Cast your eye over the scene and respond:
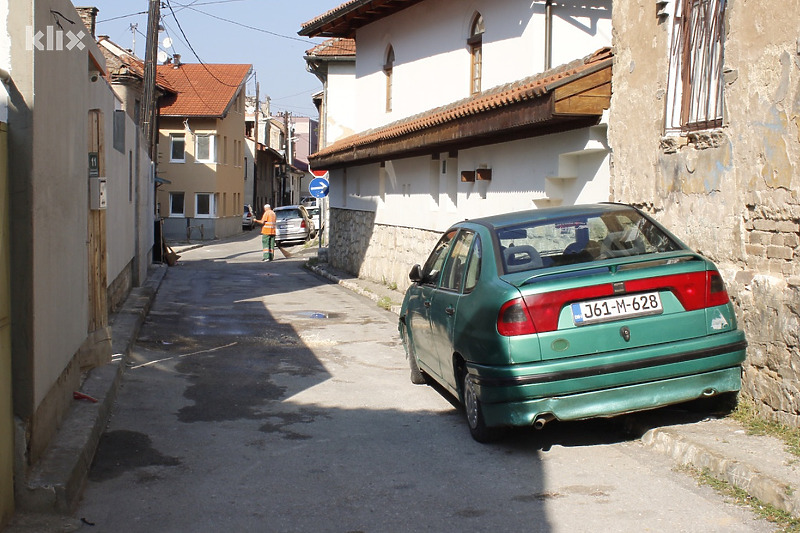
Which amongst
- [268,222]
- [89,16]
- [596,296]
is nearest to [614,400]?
[596,296]

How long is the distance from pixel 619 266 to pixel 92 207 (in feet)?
14.8

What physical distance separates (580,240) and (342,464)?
248 cm

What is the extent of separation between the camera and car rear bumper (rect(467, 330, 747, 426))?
5922 millimetres

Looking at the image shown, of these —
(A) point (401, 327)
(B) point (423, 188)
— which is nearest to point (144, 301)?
(B) point (423, 188)

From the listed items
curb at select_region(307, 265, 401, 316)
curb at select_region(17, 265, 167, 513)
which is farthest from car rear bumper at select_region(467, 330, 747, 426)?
curb at select_region(307, 265, 401, 316)

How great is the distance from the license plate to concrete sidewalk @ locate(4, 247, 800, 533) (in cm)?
90

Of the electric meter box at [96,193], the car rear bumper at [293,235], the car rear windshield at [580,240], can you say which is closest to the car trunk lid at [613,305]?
the car rear windshield at [580,240]

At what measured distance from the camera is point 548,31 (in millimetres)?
13625

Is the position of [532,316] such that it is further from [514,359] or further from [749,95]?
[749,95]

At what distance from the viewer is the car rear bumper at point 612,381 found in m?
5.92

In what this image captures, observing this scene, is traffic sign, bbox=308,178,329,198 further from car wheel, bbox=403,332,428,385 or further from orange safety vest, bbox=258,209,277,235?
car wheel, bbox=403,332,428,385

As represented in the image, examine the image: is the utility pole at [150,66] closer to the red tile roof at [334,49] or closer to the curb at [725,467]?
the red tile roof at [334,49]

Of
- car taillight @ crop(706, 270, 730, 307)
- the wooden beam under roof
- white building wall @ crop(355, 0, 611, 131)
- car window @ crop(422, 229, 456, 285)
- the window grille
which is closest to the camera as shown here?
car taillight @ crop(706, 270, 730, 307)

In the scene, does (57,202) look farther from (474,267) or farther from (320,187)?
(320,187)
